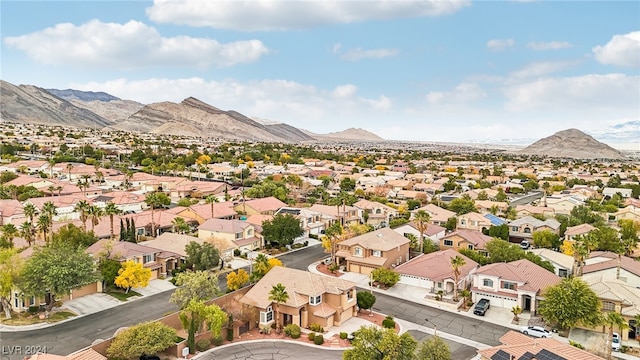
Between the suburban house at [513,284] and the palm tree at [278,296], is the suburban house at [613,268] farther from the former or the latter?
the palm tree at [278,296]

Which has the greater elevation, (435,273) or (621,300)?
(621,300)

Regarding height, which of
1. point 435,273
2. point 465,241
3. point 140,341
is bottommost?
→ point 435,273

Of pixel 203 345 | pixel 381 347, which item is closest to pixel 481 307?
pixel 381 347

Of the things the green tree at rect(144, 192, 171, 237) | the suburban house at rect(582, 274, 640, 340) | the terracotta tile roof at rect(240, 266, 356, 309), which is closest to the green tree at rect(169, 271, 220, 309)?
the terracotta tile roof at rect(240, 266, 356, 309)

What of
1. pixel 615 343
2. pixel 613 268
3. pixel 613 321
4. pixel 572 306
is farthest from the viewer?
pixel 613 268

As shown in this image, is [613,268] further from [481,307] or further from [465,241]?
[465,241]

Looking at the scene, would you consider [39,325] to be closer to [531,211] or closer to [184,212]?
[184,212]
